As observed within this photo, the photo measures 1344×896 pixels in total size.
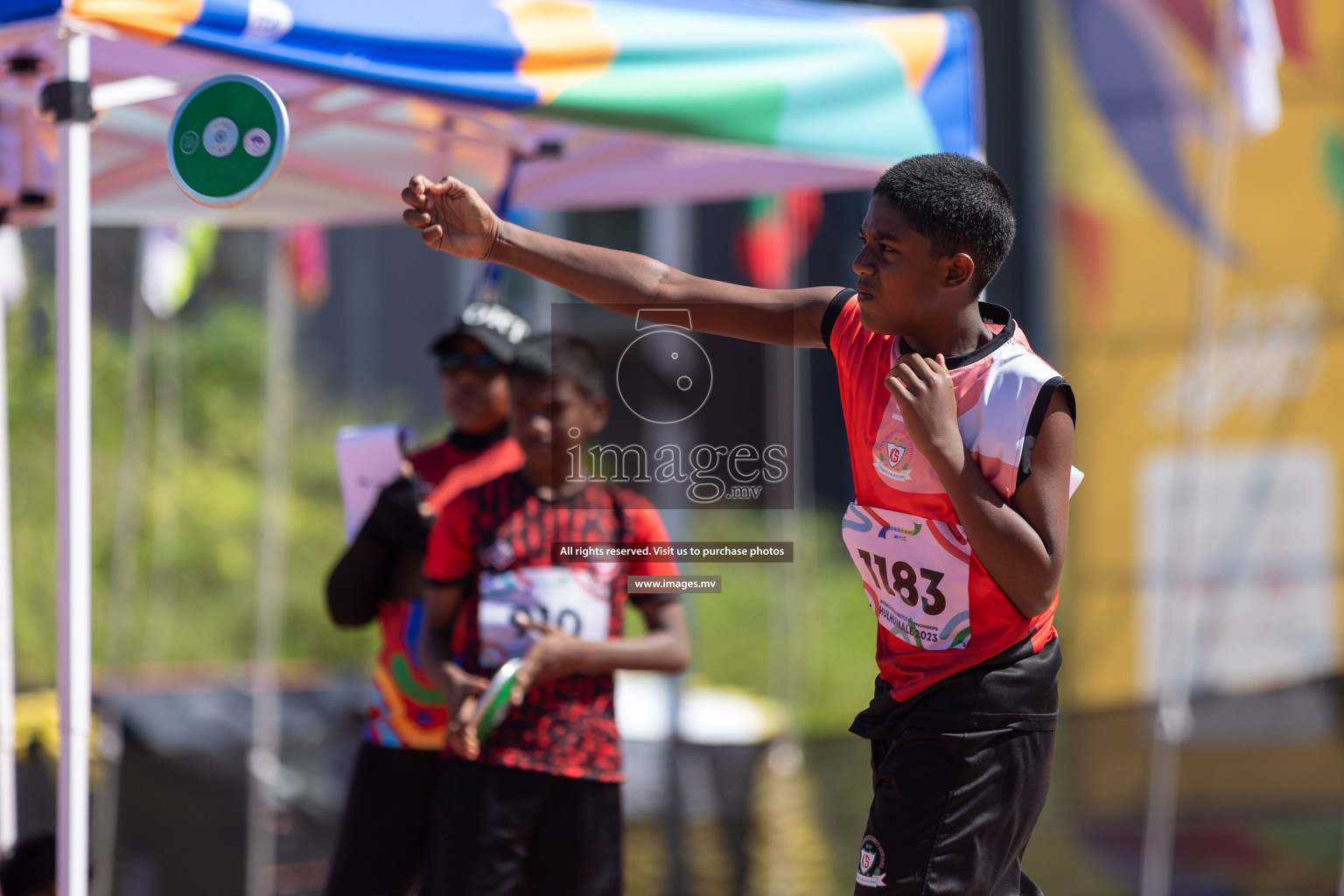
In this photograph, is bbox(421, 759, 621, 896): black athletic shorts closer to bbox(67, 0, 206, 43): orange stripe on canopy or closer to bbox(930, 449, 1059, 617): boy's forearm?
bbox(930, 449, 1059, 617): boy's forearm

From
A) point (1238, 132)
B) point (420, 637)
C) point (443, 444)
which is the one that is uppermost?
point (1238, 132)

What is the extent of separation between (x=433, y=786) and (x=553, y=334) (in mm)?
1042

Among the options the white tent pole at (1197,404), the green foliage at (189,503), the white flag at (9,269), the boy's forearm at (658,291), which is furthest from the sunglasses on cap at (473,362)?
the green foliage at (189,503)

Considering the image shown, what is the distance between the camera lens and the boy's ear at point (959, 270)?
5.34 feet

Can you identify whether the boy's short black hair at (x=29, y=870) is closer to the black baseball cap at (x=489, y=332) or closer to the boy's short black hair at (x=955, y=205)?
the black baseball cap at (x=489, y=332)

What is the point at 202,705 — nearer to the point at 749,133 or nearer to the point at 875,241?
the point at 749,133

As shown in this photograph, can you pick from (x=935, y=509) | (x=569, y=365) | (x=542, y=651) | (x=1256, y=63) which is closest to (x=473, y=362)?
(x=569, y=365)

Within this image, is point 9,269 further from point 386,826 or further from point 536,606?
point 536,606

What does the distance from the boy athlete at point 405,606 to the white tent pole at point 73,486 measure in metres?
0.58

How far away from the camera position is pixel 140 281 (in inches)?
196

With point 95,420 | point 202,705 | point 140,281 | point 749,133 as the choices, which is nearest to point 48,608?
point 95,420

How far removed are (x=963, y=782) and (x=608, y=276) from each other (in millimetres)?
776

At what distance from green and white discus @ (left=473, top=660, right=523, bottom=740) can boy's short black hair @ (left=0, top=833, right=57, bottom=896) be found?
1.03 meters

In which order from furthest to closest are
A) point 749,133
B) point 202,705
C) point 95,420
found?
point 95,420 < point 202,705 < point 749,133
